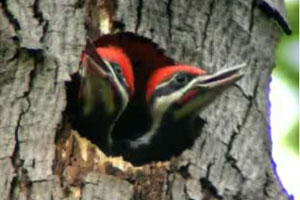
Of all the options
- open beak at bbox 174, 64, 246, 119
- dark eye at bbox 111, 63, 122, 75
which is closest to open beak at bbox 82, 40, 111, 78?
dark eye at bbox 111, 63, 122, 75

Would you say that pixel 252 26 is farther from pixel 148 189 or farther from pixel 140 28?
pixel 148 189

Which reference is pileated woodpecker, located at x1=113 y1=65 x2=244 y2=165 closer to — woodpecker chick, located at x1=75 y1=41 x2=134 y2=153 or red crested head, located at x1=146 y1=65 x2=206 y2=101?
red crested head, located at x1=146 y1=65 x2=206 y2=101

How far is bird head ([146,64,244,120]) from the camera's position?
345 cm

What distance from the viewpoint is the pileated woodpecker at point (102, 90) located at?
3.43m

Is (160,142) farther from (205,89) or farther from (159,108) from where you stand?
(205,89)

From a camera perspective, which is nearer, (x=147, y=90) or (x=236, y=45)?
(x=236, y=45)

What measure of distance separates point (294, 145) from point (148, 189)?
1894mm

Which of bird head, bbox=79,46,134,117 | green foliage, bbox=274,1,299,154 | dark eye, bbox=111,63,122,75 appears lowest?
bird head, bbox=79,46,134,117

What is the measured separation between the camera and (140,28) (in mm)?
3615

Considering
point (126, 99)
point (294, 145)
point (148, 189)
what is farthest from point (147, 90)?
point (294, 145)

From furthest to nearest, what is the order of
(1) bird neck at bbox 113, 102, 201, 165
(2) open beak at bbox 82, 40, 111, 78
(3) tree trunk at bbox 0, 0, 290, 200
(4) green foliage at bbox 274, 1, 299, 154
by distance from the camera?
(4) green foliage at bbox 274, 1, 299, 154 < (1) bird neck at bbox 113, 102, 201, 165 < (2) open beak at bbox 82, 40, 111, 78 < (3) tree trunk at bbox 0, 0, 290, 200

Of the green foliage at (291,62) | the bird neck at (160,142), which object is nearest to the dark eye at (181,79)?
the bird neck at (160,142)

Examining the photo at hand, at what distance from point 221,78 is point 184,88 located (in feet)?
1.02

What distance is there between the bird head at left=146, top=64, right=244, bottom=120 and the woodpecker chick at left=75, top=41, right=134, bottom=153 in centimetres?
12
